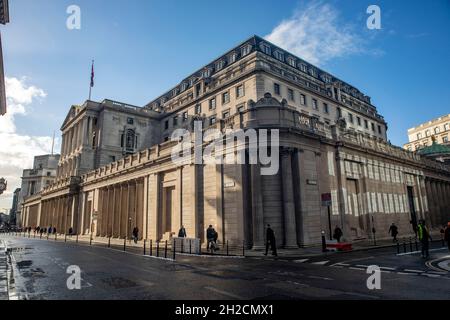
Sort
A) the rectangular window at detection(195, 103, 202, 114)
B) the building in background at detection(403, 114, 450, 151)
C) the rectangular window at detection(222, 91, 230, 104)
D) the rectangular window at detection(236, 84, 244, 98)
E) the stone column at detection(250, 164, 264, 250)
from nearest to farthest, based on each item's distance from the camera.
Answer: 1. the stone column at detection(250, 164, 264, 250)
2. the rectangular window at detection(236, 84, 244, 98)
3. the rectangular window at detection(222, 91, 230, 104)
4. the rectangular window at detection(195, 103, 202, 114)
5. the building in background at detection(403, 114, 450, 151)

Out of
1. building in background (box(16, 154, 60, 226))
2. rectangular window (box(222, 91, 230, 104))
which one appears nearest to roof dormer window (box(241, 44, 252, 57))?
rectangular window (box(222, 91, 230, 104))

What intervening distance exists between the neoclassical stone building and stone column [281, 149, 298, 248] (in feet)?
0.25

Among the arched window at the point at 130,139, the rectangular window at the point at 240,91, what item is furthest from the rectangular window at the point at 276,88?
A: the arched window at the point at 130,139

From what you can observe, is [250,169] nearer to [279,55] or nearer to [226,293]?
[226,293]

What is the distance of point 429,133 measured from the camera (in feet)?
320

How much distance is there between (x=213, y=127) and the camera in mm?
25812

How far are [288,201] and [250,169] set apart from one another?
148 inches

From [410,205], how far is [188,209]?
1167 inches

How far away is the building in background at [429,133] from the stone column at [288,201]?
83738 millimetres

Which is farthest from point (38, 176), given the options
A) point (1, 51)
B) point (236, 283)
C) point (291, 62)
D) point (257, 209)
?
point (236, 283)

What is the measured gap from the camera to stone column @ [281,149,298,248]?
69.4 feet

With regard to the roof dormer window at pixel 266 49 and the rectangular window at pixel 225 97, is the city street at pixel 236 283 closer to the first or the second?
the rectangular window at pixel 225 97

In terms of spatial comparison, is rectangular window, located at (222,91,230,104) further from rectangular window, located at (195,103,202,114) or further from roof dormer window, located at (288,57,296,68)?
roof dormer window, located at (288,57,296,68)
